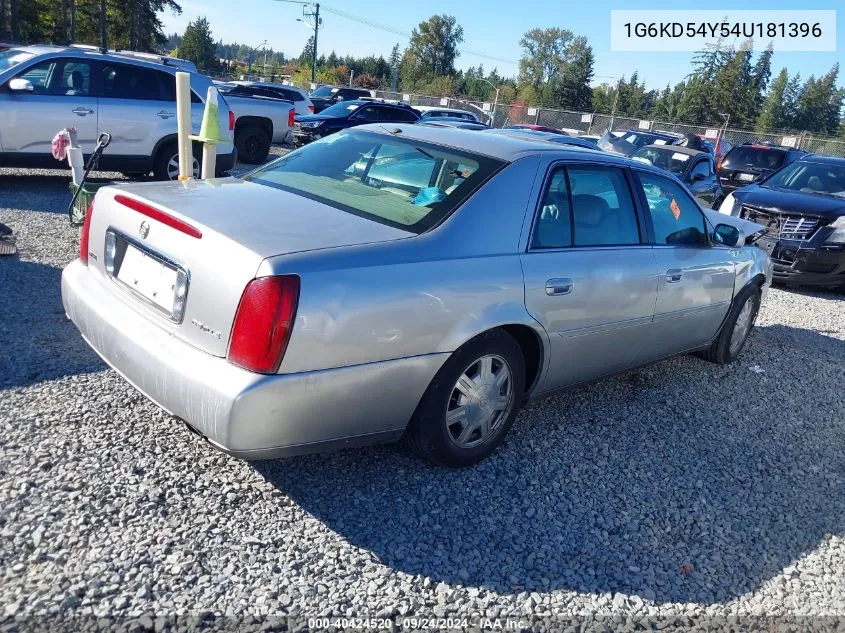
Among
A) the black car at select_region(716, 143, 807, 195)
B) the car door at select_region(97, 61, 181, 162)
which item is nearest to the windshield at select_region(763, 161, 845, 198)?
the black car at select_region(716, 143, 807, 195)

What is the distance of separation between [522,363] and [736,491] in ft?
4.41

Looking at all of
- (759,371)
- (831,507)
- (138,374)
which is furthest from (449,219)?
(759,371)

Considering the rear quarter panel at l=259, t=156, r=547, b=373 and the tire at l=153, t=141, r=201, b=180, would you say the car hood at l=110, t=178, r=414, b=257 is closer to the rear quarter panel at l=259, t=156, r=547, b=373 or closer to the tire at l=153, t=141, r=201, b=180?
the rear quarter panel at l=259, t=156, r=547, b=373

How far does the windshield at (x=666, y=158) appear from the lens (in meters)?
12.7

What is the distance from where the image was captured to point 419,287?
2.90 m

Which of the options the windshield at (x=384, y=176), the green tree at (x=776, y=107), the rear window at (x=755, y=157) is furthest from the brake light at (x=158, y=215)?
the green tree at (x=776, y=107)

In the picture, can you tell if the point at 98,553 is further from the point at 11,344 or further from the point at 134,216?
the point at 11,344

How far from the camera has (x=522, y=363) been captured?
3.51 meters

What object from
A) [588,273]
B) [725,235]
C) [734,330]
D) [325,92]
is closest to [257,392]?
[588,273]

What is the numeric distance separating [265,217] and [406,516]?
1417mm

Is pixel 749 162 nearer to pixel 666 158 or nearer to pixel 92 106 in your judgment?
pixel 666 158

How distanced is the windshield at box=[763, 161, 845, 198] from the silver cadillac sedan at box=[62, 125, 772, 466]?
6.83m

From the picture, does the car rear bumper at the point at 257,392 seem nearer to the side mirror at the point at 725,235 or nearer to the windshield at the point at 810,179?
the side mirror at the point at 725,235

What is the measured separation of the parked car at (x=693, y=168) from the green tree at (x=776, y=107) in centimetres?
6544
